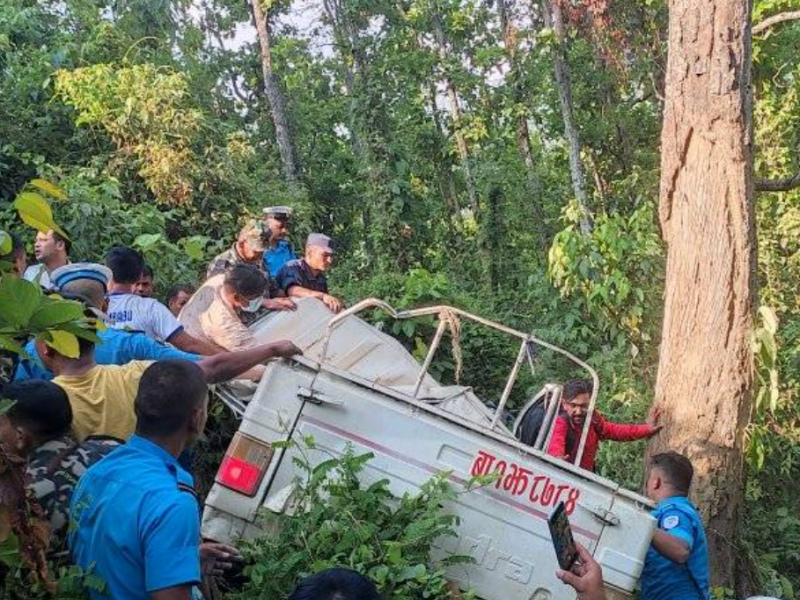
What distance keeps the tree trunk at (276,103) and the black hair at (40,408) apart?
16.8 meters

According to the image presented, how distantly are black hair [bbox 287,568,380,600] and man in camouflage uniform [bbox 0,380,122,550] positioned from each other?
108 centimetres

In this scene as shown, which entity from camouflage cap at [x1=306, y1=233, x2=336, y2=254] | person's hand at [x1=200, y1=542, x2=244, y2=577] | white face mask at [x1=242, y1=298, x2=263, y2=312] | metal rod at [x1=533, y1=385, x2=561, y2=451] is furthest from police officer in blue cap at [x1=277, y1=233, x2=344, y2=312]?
person's hand at [x1=200, y1=542, x2=244, y2=577]

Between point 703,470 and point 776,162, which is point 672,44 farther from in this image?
point 776,162

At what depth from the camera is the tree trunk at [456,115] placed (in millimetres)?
20203

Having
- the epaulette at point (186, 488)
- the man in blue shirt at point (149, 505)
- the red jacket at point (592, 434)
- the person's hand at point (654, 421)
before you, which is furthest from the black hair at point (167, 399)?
the person's hand at point (654, 421)

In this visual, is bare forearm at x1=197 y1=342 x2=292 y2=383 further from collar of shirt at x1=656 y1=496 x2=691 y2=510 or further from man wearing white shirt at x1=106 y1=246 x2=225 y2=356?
collar of shirt at x1=656 y1=496 x2=691 y2=510

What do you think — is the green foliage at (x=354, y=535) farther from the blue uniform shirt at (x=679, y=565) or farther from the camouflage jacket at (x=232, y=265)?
A: the camouflage jacket at (x=232, y=265)

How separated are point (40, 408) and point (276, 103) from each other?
17.8 metres

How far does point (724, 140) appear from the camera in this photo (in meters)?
5.35

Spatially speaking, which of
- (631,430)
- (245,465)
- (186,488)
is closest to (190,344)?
(245,465)

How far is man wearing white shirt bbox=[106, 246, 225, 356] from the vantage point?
15.0 ft

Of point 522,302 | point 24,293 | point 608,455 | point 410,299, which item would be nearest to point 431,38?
point 522,302

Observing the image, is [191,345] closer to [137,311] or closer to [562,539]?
[137,311]

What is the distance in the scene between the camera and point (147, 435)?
264 cm
